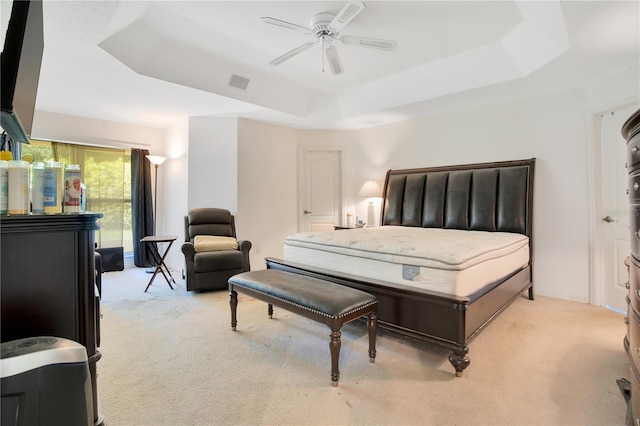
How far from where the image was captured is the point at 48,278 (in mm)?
1124

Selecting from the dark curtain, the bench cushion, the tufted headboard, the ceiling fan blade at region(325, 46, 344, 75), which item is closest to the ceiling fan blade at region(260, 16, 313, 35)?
the ceiling fan blade at region(325, 46, 344, 75)

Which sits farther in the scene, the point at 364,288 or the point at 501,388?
the point at 364,288

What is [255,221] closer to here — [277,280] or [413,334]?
[277,280]

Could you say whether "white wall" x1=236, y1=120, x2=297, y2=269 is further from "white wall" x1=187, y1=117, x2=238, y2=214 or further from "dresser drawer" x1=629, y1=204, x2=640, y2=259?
"dresser drawer" x1=629, y1=204, x2=640, y2=259

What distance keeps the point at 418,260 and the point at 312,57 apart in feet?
8.59

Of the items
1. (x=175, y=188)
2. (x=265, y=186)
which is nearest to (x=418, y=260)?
(x=265, y=186)

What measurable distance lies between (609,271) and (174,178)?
601 cm

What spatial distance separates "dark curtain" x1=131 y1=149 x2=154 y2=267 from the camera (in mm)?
5234

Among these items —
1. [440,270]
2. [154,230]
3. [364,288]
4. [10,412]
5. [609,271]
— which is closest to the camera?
[10,412]

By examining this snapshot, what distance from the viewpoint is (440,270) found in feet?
6.75

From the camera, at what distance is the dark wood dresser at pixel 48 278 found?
1.04m

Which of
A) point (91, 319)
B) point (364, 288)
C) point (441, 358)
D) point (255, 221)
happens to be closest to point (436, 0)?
point (364, 288)

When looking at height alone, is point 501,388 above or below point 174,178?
below

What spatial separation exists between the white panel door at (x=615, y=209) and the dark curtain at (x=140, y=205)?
20.7ft
